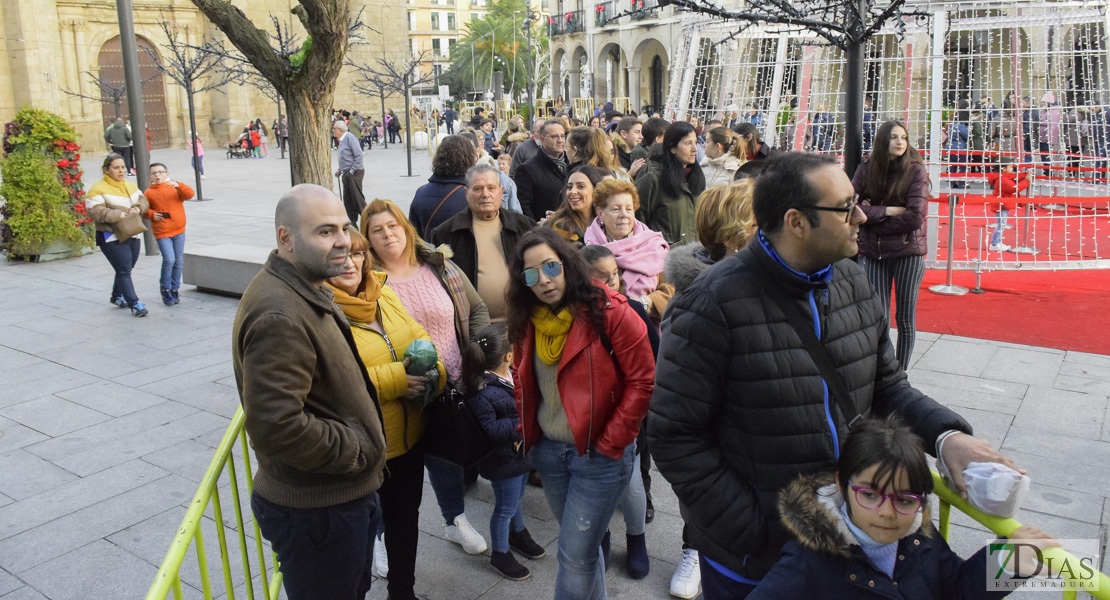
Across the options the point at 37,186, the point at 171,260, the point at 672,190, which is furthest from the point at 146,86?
the point at 672,190

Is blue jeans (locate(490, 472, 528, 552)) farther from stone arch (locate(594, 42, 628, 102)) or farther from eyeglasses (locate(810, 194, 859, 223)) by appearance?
stone arch (locate(594, 42, 628, 102))

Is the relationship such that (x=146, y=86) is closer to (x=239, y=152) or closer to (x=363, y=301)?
(x=239, y=152)

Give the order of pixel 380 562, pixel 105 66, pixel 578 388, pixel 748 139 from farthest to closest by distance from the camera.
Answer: pixel 105 66
pixel 748 139
pixel 380 562
pixel 578 388

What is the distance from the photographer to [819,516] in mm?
2025

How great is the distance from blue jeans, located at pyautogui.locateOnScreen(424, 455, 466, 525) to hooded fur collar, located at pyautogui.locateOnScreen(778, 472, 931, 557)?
2211mm

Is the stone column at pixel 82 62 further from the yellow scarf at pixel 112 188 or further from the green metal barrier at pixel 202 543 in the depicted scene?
the green metal barrier at pixel 202 543

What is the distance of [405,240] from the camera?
3.92m

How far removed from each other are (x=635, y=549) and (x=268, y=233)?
1146cm

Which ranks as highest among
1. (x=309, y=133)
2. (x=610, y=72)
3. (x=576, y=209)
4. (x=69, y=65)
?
(x=610, y=72)

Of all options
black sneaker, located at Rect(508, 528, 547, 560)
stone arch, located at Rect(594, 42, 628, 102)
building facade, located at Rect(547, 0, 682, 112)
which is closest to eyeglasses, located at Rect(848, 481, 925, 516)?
black sneaker, located at Rect(508, 528, 547, 560)

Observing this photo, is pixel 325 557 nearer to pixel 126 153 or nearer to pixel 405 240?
pixel 405 240

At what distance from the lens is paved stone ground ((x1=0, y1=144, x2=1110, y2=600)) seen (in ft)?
13.1

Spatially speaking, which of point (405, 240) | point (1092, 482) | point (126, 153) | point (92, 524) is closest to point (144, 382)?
point (92, 524)

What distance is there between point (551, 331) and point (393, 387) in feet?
2.27
